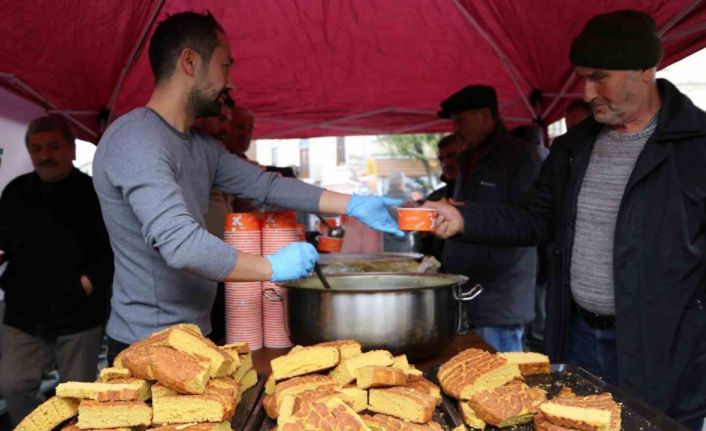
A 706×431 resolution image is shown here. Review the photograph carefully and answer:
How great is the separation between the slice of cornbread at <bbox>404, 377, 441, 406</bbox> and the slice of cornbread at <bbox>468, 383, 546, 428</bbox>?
4.1 inches

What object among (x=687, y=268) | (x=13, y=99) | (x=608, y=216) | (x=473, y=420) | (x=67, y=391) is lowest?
(x=473, y=420)

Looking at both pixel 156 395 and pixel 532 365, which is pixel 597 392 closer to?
pixel 532 365

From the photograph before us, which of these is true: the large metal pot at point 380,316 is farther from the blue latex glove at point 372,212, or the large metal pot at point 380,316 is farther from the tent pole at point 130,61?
the tent pole at point 130,61

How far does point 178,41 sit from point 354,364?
1436 mm

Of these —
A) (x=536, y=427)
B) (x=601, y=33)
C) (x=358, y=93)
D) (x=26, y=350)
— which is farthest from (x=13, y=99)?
(x=536, y=427)

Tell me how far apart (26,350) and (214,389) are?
302cm

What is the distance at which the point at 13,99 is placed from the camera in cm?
395

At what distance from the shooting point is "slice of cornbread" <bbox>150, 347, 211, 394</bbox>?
1.48 metres

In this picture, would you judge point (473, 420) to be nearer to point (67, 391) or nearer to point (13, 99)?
point (67, 391)

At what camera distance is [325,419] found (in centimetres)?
137

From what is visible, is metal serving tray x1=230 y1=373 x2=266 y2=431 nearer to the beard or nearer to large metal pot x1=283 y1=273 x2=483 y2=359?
large metal pot x1=283 y1=273 x2=483 y2=359

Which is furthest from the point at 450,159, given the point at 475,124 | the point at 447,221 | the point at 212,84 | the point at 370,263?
the point at 212,84

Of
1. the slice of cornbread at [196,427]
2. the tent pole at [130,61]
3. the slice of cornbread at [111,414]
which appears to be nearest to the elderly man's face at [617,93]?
the slice of cornbread at [196,427]

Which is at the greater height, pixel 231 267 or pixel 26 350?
pixel 231 267
